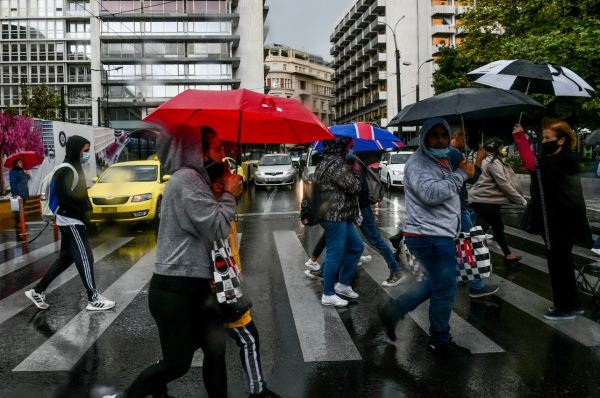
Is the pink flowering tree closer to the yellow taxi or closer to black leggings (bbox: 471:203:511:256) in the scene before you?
the yellow taxi

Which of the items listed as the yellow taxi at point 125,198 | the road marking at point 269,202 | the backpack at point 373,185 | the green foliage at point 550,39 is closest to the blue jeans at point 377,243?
the backpack at point 373,185

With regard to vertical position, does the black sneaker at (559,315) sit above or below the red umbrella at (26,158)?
below

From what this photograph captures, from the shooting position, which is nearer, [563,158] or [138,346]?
[138,346]

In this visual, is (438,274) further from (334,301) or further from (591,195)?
(591,195)

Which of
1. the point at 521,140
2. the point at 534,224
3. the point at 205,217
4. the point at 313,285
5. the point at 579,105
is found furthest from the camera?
the point at 579,105

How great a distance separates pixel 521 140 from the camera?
185 inches

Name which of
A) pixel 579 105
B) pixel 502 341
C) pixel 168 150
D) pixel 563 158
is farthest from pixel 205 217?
pixel 579 105

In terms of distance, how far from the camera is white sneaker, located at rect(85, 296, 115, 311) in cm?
550

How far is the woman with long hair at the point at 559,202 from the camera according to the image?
15.6 ft

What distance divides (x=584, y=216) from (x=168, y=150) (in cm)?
393

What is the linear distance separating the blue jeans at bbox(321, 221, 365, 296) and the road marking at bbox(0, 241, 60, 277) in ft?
16.1

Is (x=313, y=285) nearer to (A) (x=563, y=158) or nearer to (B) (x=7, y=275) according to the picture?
(A) (x=563, y=158)

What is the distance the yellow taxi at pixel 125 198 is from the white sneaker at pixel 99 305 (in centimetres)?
635

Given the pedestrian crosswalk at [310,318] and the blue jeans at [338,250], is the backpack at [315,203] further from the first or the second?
the pedestrian crosswalk at [310,318]
